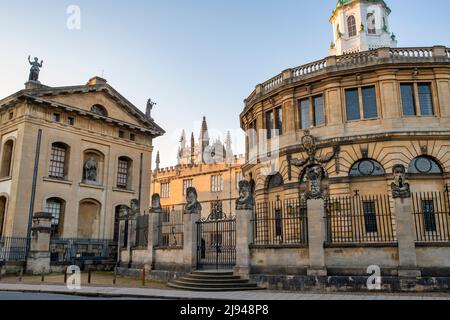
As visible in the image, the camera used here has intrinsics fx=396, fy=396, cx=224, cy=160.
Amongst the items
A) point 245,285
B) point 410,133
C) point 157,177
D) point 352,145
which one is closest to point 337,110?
point 352,145

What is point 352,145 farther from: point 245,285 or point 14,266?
point 14,266

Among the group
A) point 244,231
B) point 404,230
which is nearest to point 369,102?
point 404,230

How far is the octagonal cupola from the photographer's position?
5394 centimetres

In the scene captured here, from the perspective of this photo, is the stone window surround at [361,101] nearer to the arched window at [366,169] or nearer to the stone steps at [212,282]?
the arched window at [366,169]

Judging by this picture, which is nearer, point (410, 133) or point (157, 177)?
point (410, 133)

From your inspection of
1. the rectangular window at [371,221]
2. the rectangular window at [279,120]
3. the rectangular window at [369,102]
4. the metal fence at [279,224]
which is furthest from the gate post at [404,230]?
the rectangular window at [279,120]

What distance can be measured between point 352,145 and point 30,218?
75.4ft

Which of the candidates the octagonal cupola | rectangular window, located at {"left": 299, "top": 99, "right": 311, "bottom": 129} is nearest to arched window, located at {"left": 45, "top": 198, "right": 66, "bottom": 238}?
rectangular window, located at {"left": 299, "top": 99, "right": 311, "bottom": 129}

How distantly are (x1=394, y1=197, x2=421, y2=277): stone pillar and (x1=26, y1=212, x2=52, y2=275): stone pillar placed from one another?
2057cm

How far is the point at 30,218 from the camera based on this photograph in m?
28.6

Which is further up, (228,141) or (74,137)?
(228,141)

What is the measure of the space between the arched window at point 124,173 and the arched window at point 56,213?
237 inches
